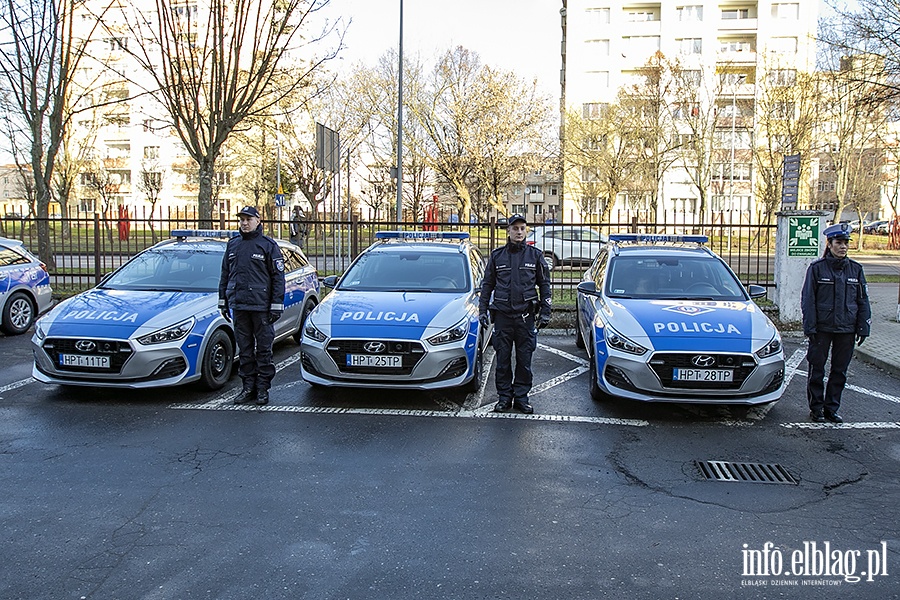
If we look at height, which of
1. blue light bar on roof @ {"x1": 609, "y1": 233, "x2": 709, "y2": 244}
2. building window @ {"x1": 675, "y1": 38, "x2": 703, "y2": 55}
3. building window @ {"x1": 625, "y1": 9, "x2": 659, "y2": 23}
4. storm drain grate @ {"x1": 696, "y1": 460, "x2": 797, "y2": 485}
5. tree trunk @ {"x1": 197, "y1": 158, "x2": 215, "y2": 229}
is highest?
building window @ {"x1": 625, "y1": 9, "x2": 659, "y2": 23}

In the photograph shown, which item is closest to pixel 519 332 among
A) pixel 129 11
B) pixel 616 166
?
pixel 129 11

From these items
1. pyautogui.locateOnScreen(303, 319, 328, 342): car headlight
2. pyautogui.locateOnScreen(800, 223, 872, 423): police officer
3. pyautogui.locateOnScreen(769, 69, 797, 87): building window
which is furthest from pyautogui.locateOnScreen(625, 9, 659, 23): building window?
pyautogui.locateOnScreen(303, 319, 328, 342): car headlight

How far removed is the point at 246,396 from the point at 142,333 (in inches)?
45.9

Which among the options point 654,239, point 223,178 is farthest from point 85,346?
point 223,178

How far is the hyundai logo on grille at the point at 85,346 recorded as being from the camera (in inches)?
267

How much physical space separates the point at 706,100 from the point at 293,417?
139 ft

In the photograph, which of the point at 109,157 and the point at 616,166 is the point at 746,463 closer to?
the point at 616,166

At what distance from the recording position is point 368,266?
8.61m

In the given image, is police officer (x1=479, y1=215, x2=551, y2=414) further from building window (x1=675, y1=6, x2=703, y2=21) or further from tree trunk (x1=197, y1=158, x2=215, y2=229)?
building window (x1=675, y1=6, x2=703, y2=21)

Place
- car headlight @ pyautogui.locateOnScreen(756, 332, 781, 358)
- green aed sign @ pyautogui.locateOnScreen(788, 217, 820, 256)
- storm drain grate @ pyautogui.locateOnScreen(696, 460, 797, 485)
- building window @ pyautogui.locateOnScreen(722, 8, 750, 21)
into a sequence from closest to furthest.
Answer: storm drain grate @ pyautogui.locateOnScreen(696, 460, 797, 485) < car headlight @ pyautogui.locateOnScreen(756, 332, 781, 358) < green aed sign @ pyautogui.locateOnScreen(788, 217, 820, 256) < building window @ pyautogui.locateOnScreen(722, 8, 750, 21)

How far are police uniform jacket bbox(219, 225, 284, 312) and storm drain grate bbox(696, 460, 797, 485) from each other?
4.22 meters

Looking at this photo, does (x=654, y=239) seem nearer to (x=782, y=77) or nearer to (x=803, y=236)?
(x=803, y=236)

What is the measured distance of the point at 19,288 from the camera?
430 inches

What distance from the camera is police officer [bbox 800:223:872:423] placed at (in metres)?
6.50
